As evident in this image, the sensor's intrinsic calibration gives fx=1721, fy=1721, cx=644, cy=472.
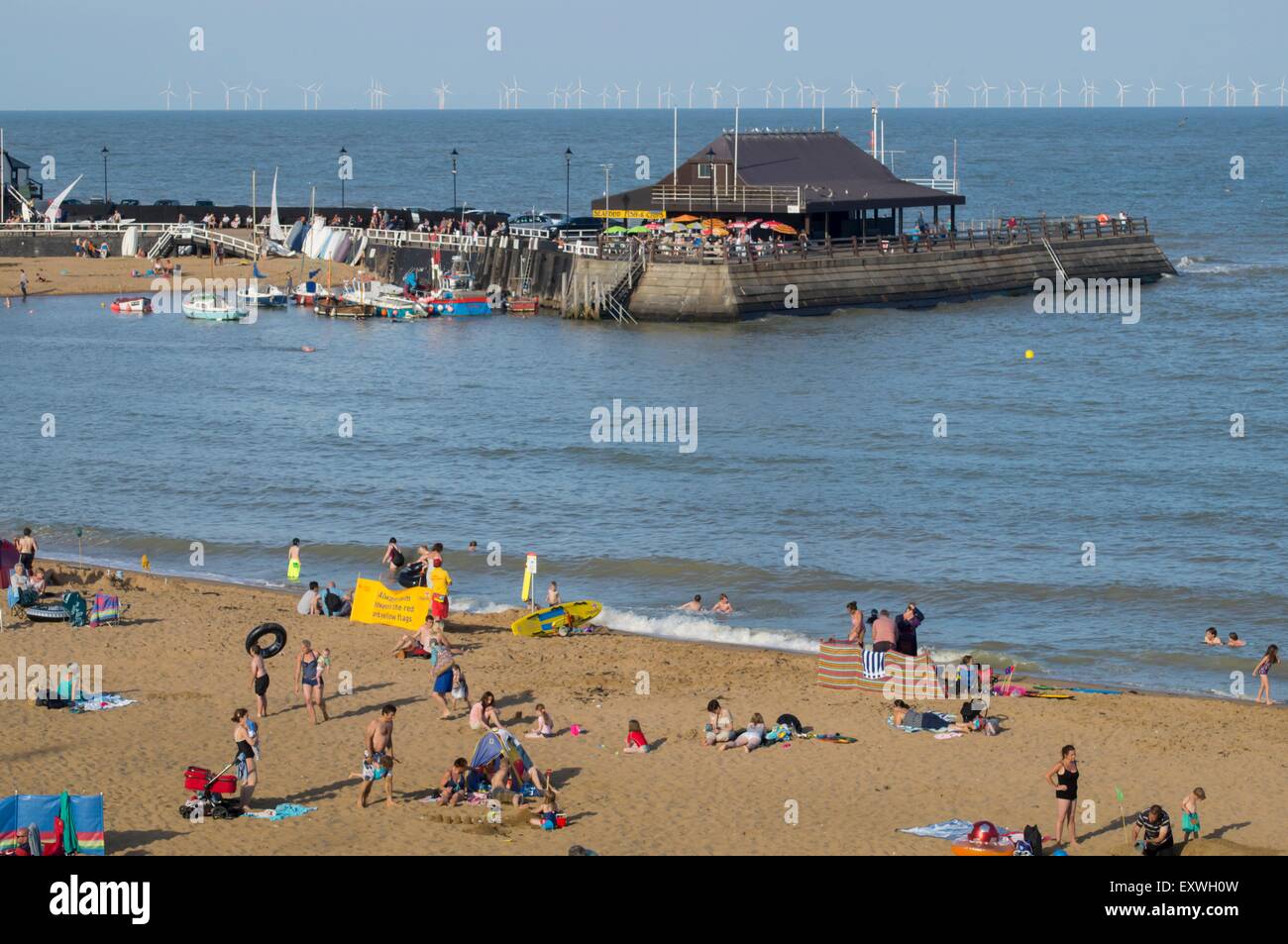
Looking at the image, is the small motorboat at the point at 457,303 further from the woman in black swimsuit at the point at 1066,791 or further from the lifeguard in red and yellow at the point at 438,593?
the woman in black swimsuit at the point at 1066,791

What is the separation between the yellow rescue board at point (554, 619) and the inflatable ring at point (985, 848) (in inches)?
423

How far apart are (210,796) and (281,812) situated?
803 mm

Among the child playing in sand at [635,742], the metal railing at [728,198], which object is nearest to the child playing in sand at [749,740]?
the child playing in sand at [635,742]

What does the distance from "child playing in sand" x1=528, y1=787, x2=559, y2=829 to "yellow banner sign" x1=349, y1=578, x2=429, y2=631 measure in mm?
8415

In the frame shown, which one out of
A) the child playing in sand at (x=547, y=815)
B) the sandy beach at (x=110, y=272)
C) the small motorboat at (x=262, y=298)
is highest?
the sandy beach at (x=110, y=272)

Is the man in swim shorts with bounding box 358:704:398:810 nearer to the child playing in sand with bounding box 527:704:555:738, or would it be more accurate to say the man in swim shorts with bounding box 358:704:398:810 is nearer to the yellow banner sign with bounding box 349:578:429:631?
the child playing in sand with bounding box 527:704:555:738

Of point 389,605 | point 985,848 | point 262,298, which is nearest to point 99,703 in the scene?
point 389,605

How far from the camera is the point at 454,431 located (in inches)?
1762

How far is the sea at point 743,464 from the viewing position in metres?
30.6

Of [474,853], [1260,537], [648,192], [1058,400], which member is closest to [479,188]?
[648,192]

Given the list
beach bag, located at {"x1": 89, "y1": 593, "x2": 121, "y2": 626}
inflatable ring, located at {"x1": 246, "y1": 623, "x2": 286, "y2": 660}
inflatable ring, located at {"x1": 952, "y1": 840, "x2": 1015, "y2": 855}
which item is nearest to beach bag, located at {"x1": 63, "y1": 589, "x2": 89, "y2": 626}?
beach bag, located at {"x1": 89, "y1": 593, "x2": 121, "y2": 626}

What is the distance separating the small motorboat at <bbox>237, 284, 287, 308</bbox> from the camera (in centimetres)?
6725

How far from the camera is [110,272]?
73.4 meters
